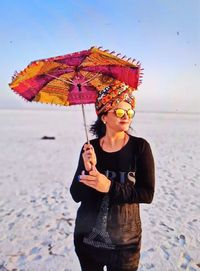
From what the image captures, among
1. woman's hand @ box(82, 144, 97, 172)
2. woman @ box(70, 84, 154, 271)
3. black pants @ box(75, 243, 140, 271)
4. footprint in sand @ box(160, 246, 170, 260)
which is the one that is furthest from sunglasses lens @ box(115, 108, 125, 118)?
footprint in sand @ box(160, 246, 170, 260)

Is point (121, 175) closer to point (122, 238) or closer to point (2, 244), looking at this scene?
point (122, 238)

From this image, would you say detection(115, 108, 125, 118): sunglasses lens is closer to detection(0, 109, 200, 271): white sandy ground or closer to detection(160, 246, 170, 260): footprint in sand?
detection(0, 109, 200, 271): white sandy ground

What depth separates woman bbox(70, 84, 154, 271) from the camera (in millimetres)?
1901

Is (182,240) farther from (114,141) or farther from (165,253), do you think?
(114,141)

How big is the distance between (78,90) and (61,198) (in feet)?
15.4

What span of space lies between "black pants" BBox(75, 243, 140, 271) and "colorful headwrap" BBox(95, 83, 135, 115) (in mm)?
907

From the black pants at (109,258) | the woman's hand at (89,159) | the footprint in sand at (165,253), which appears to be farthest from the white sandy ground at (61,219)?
the black pants at (109,258)

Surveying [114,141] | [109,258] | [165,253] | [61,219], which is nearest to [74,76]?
[114,141]

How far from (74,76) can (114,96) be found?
381mm

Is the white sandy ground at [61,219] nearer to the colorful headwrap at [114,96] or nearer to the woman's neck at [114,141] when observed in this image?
the woman's neck at [114,141]

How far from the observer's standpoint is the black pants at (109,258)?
6.58 feet

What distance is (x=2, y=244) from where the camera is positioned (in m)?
4.46

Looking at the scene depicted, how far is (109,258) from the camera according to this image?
2016mm

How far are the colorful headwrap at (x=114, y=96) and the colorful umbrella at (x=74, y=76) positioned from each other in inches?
4.8
